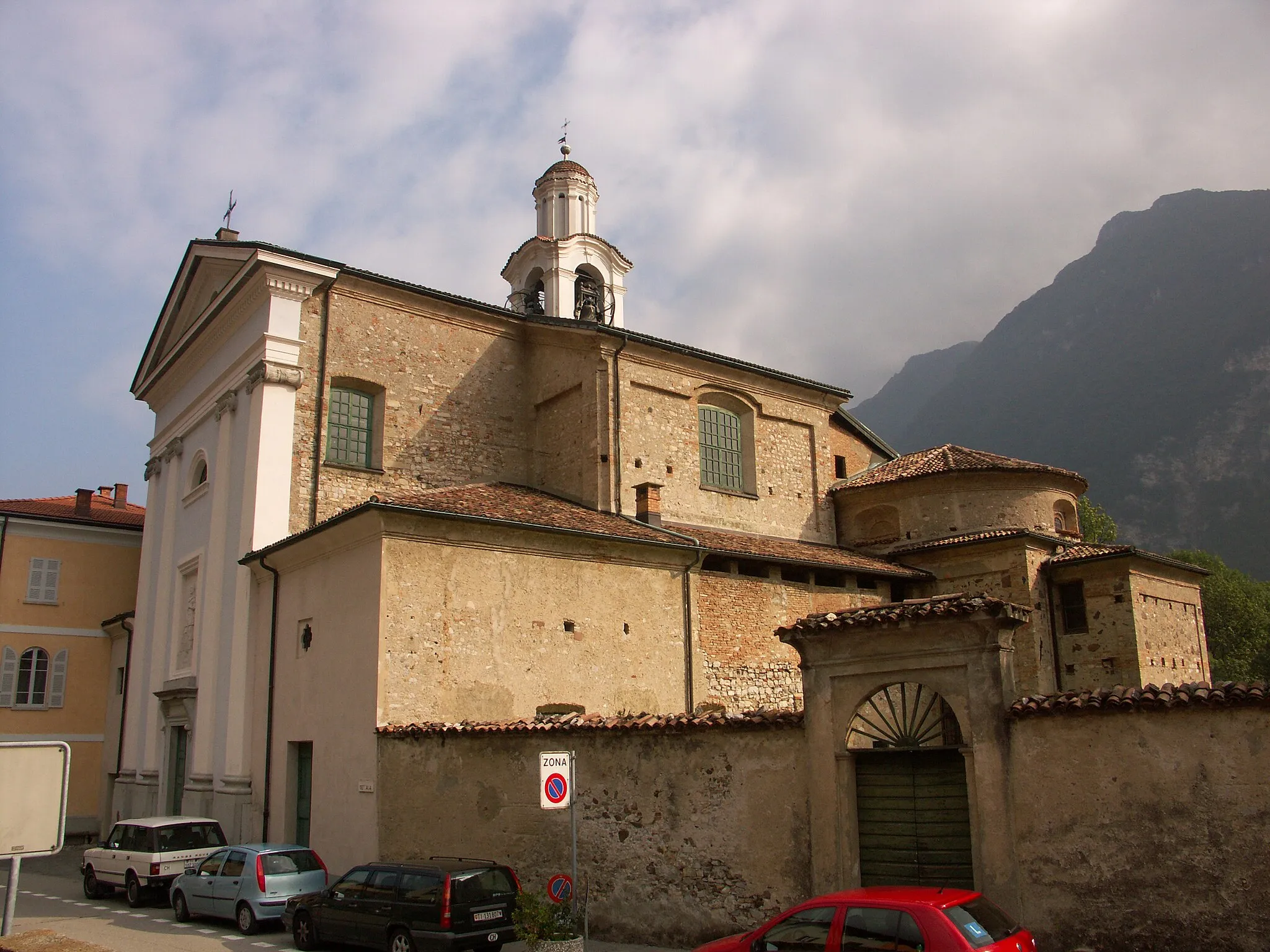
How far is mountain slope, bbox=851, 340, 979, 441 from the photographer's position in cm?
14528

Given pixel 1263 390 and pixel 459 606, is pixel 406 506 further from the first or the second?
pixel 1263 390

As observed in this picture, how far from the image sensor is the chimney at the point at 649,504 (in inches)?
819

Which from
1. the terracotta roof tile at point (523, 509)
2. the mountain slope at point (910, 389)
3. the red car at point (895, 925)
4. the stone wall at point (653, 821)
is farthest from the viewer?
the mountain slope at point (910, 389)

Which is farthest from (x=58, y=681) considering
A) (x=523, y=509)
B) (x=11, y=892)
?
(x=11, y=892)

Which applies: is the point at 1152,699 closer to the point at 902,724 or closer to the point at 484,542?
the point at 902,724

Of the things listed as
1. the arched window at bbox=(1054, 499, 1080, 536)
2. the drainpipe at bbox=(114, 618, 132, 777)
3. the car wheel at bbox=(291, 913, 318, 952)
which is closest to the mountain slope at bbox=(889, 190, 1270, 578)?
the arched window at bbox=(1054, 499, 1080, 536)

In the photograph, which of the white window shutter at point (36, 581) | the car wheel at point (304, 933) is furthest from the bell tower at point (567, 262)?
the car wheel at point (304, 933)

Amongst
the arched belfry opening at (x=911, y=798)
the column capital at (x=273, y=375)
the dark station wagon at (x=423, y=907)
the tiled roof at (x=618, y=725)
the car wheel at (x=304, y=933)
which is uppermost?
the column capital at (x=273, y=375)

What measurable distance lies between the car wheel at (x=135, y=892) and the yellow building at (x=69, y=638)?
41.1 ft

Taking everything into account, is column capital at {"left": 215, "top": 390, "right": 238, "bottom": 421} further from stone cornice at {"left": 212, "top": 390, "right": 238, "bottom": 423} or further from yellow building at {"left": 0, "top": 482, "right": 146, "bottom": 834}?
yellow building at {"left": 0, "top": 482, "right": 146, "bottom": 834}

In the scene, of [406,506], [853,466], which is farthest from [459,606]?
[853,466]

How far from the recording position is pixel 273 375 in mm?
19406

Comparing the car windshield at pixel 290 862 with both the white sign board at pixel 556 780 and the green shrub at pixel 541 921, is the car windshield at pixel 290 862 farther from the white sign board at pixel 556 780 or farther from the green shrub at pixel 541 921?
the white sign board at pixel 556 780

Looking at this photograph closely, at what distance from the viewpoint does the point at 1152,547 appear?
259ft
